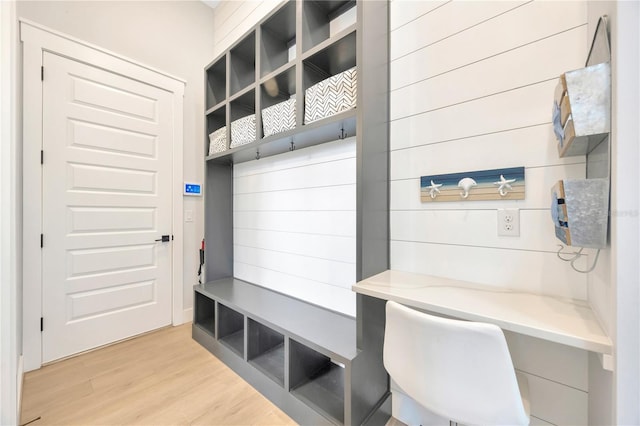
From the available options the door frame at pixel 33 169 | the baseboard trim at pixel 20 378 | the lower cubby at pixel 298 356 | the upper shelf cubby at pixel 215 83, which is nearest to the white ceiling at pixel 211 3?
the upper shelf cubby at pixel 215 83

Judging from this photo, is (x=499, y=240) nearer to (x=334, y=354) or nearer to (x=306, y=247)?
(x=334, y=354)

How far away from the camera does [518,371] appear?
1.25 m

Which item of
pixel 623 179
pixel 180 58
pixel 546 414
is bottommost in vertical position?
pixel 546 414

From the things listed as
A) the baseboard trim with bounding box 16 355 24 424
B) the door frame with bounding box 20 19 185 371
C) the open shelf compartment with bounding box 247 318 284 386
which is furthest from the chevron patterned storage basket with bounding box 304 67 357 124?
the baseboard trim with bounding box 16 355 24 424

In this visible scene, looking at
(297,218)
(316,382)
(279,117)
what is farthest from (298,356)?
(279,117)

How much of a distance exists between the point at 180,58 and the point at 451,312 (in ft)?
11.0

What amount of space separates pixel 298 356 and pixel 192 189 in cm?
206

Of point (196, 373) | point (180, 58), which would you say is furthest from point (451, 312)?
point (180, 58)

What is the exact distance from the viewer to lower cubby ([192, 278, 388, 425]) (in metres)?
1.41

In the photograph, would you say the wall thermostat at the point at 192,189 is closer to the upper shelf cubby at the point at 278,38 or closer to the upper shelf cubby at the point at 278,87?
the upper shelf cubby at the point at 278,87

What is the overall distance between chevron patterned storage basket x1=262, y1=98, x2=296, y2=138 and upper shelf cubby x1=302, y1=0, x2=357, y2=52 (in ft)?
1.18

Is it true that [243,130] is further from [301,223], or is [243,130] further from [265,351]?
[265,351]

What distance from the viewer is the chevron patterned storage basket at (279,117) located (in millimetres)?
1805

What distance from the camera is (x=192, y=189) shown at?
287 centimetres
